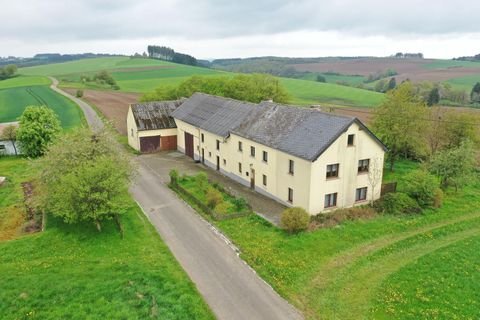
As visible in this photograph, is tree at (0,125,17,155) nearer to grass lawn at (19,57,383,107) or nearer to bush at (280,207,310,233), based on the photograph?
grass lawn at (19,57,383,107)

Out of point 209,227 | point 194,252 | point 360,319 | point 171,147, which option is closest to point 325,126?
point 209,227

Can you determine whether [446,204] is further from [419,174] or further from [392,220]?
[392,220]

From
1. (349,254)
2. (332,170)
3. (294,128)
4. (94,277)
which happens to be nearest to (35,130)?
(94,277)

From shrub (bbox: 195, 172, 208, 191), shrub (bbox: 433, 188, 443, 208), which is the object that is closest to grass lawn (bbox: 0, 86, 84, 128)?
shrub (bbox: 195, 172, 208, 191)

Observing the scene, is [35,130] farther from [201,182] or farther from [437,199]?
[437,199]

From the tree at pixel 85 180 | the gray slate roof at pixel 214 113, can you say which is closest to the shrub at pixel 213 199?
the tree at pixel 85 180

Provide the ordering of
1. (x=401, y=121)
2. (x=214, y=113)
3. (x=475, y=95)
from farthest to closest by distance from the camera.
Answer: (x=475, y=95)
(x=214, y=113)
(x=401, y=121)
